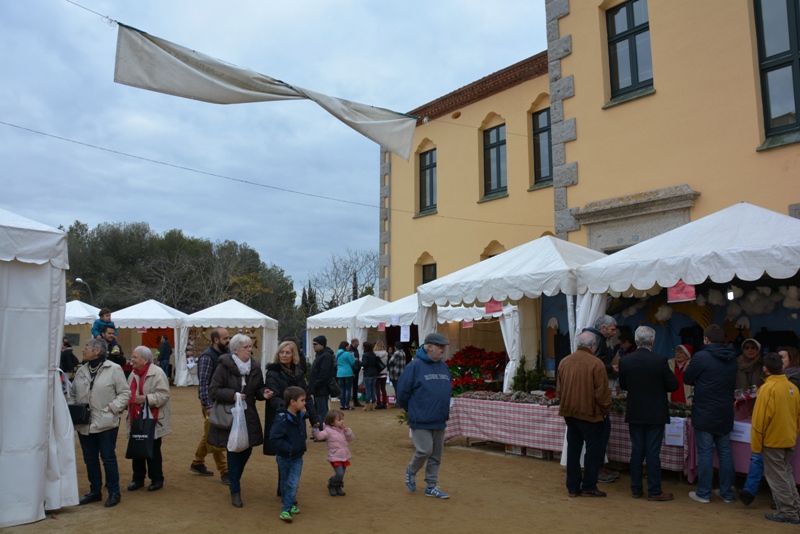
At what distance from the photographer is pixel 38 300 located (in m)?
5.73

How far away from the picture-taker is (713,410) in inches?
245

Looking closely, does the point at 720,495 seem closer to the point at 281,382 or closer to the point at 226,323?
the point at 281,382

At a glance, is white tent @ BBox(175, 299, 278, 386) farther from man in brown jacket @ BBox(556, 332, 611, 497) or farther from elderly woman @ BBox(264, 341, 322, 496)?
man in brown jacket @ BBox(556, 332, 611, 497)

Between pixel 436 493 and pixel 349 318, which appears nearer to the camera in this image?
pixel 436 493

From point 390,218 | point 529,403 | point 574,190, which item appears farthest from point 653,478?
point 390,218

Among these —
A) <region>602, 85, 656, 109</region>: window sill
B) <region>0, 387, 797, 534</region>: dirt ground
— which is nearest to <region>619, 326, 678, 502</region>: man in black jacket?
<region>0, 387, 797, 534</region>: dirt ground

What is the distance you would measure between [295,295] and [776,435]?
38329 millimetres

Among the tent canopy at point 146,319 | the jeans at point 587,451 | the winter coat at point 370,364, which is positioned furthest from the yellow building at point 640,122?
the tent canopy at point 146,319

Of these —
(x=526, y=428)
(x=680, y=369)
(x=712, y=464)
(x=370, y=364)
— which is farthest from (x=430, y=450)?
(x=370, y=364)

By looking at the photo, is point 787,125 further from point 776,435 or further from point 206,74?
point 206,74

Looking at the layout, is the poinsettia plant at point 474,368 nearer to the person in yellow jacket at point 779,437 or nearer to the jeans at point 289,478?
the jeans at point 289,478

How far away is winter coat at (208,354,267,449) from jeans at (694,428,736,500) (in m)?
4.28

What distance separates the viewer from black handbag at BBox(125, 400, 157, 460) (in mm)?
6355

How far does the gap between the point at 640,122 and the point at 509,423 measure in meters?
5.85
